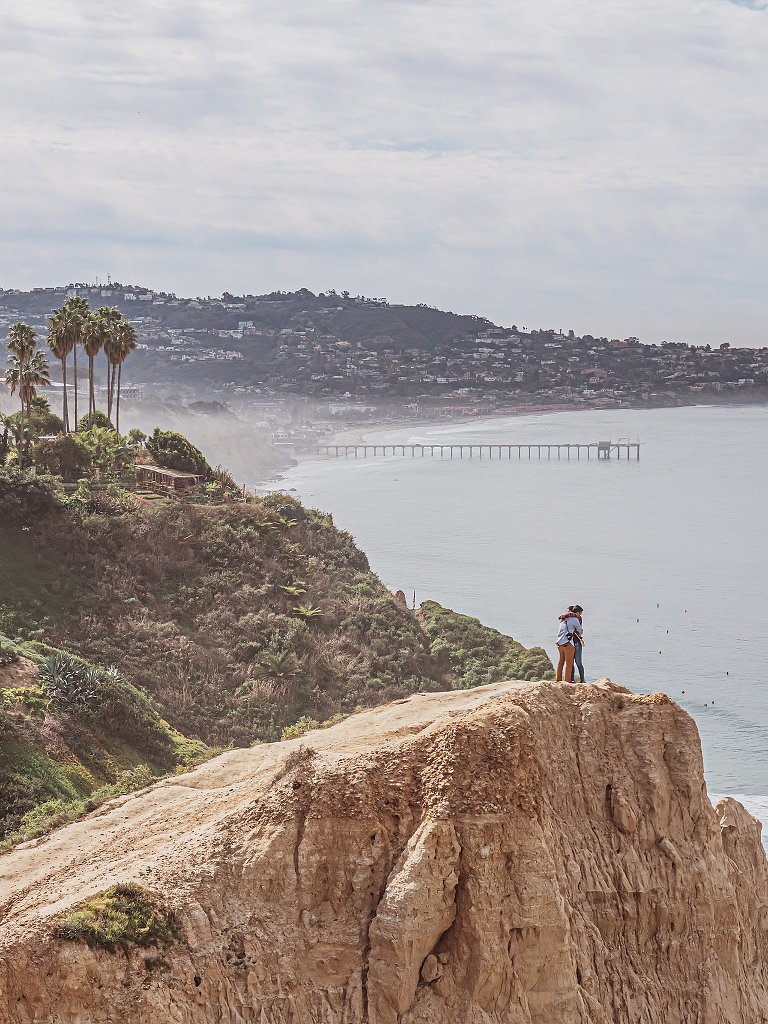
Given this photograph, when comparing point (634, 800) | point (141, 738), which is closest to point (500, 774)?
point (634, 800)

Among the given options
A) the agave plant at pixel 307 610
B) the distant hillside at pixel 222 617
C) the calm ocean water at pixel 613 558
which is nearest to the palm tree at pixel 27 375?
the distant hillside at pixel 222 617

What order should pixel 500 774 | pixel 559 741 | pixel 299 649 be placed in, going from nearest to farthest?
1. pixel 500 774
2. pixel 559 741
3. pixel 299 649

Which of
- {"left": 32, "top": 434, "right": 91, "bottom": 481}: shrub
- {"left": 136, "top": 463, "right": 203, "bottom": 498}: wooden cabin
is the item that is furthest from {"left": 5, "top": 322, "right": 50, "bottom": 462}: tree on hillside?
{"left": 136, "top": 463, "right": 203, "bottom": 498}: wooden cabin

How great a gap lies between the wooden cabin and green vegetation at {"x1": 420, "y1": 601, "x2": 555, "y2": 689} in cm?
1320

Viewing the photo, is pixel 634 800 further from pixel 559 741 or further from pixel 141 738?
pixel 141 738

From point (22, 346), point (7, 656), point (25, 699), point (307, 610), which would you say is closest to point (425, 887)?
point (25, 699)

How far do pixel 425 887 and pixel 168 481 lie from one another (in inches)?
1860

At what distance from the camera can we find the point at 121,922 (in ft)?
40.0

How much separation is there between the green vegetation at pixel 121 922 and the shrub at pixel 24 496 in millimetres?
36292

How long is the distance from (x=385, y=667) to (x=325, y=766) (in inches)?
1385

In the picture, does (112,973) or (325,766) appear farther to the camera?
(325,766)

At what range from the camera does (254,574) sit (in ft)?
166

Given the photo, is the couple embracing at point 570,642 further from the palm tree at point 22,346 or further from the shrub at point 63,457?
the palm tree at point 22,346

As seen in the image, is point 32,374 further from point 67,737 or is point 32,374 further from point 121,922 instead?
point 121,922
